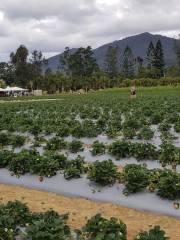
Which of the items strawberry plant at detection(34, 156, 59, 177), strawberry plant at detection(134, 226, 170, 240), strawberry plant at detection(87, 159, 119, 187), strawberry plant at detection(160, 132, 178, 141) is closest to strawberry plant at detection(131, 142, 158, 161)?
strawberry plant at detection(87, 159, 119, 187)

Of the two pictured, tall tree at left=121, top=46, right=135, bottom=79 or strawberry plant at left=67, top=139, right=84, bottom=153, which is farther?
tall tree at left=121, top=46, right=135, bottom=79

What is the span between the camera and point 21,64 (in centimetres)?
7588

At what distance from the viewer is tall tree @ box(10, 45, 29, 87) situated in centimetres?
7575

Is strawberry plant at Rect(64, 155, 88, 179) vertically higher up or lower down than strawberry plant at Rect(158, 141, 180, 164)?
A: lower down

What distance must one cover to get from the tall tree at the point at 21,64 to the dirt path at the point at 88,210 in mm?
72480

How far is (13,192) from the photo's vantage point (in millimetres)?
5781

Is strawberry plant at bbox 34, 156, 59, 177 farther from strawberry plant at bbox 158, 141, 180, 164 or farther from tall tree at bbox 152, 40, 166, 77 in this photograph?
tall tree at bbox 152, 40, 166, 77

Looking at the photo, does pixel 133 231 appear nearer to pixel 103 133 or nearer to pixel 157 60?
pixel 103 133

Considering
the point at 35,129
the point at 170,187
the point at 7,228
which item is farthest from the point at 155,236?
the point at 35,129

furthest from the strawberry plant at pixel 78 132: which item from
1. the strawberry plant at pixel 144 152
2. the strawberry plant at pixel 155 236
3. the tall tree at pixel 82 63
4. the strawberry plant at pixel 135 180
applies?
the tall tree at pixel 82 63

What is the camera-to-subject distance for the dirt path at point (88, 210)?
13.4 ft

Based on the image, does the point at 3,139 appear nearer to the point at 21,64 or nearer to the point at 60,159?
the point at 60,159

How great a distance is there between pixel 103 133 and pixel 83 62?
8608 cm

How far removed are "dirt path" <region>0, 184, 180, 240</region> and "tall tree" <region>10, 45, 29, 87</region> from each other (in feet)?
238
